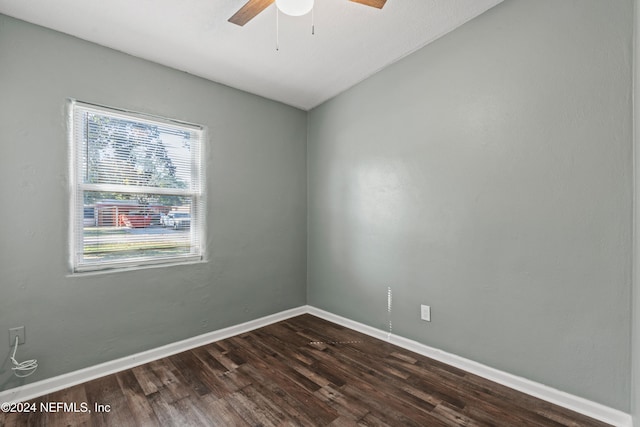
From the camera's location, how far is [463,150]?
223cm

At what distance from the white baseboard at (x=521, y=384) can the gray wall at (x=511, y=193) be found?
0.16ft

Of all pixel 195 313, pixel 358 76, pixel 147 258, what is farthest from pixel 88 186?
pixel 358 76

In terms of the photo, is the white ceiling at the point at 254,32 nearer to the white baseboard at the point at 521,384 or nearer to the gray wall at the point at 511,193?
the gray wall at the point at 511,193

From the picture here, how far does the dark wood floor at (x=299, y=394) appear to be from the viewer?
5.58ft

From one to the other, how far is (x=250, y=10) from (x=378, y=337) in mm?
2755

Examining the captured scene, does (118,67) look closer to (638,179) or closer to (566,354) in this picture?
(638,179)

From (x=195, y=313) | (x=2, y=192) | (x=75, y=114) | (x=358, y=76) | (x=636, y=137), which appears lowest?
(x=195, y=313)

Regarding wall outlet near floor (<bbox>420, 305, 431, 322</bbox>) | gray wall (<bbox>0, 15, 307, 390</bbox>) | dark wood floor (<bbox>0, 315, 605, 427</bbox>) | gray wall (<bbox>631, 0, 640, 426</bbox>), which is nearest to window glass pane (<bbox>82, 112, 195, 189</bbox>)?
gray wall (<bbox>0, 15, 307, 390</bbox>)

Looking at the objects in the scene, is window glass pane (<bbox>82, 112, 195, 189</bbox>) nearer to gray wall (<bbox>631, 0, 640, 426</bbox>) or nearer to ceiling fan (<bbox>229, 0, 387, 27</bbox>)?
ceiling fan (<bbox>229, 0, 387, 27</bbox>)

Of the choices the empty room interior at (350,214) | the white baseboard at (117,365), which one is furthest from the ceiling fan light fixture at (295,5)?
the white baseboard at (117,365)

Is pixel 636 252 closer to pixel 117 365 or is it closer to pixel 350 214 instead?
pixel 350 214

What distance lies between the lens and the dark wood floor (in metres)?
1.70

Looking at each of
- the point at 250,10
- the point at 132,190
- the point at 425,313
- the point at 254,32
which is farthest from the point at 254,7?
the point at 425,313

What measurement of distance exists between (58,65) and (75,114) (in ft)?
1.10
